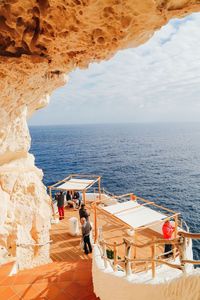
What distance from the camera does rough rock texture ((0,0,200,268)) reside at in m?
3.61

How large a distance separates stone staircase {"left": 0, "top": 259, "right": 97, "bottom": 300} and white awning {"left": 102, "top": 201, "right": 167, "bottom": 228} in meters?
2.16

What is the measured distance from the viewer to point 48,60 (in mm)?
5152

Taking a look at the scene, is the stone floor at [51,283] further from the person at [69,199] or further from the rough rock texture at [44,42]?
the person at [69,199]

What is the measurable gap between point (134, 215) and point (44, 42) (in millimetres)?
6430

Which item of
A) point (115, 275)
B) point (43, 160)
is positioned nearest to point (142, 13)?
point (115, 275)

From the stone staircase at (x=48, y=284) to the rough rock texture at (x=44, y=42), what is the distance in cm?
132

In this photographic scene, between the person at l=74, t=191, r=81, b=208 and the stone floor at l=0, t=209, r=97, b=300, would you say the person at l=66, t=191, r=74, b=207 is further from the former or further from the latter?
the stone floor at l=0, t=209, r=97, b=300

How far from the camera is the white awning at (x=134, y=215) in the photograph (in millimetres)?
8273

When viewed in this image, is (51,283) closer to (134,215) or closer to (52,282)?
(52,282)

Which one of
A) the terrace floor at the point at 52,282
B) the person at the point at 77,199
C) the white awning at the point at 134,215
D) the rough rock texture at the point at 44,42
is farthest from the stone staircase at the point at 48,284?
the person at the point at 77,199

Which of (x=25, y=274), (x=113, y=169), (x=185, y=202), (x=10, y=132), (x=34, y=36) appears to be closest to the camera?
(x=34, y=36)

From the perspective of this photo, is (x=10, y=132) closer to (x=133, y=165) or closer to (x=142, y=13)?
(x=142, y=13)

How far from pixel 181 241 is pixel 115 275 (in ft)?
7.11

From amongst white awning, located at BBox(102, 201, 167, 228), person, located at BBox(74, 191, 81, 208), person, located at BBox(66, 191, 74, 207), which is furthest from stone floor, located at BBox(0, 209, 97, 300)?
person, located at BBox(66, 191, 74, 207)
